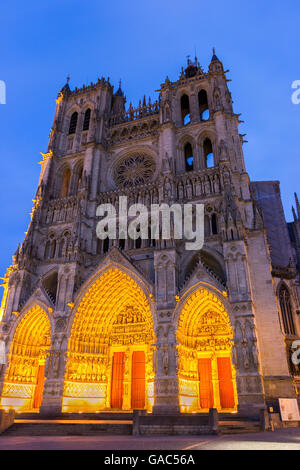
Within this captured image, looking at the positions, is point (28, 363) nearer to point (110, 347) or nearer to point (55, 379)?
point (55, 379)

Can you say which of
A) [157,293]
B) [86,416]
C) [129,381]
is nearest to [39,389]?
[129,381]

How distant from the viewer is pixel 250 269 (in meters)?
18.9

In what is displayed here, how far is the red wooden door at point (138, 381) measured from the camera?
19.3 meters

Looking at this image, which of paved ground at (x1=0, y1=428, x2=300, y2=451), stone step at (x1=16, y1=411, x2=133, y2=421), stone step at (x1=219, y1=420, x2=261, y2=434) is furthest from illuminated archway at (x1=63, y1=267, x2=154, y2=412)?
paved ground at (x1=0, y1=428, x2=300, y2=451)

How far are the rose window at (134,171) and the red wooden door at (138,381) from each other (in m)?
12.2

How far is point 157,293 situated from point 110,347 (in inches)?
213

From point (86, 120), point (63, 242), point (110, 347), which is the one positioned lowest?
point (110, 347)

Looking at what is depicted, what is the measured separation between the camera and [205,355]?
19094 mm

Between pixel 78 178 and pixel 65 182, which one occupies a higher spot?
pixel 65 182

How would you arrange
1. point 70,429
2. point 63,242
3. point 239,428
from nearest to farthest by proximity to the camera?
point 239,428 < point 70,429 < point 63,242

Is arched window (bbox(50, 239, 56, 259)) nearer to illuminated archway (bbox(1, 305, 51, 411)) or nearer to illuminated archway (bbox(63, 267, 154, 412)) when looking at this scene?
illuminated archway (bbox(1, 305, 51, 411))

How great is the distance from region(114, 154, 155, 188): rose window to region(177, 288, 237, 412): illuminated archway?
1102 centimetres

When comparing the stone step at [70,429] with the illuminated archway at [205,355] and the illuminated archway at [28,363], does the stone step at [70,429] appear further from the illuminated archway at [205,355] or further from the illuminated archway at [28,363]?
the illuminated archway at [28,363]
